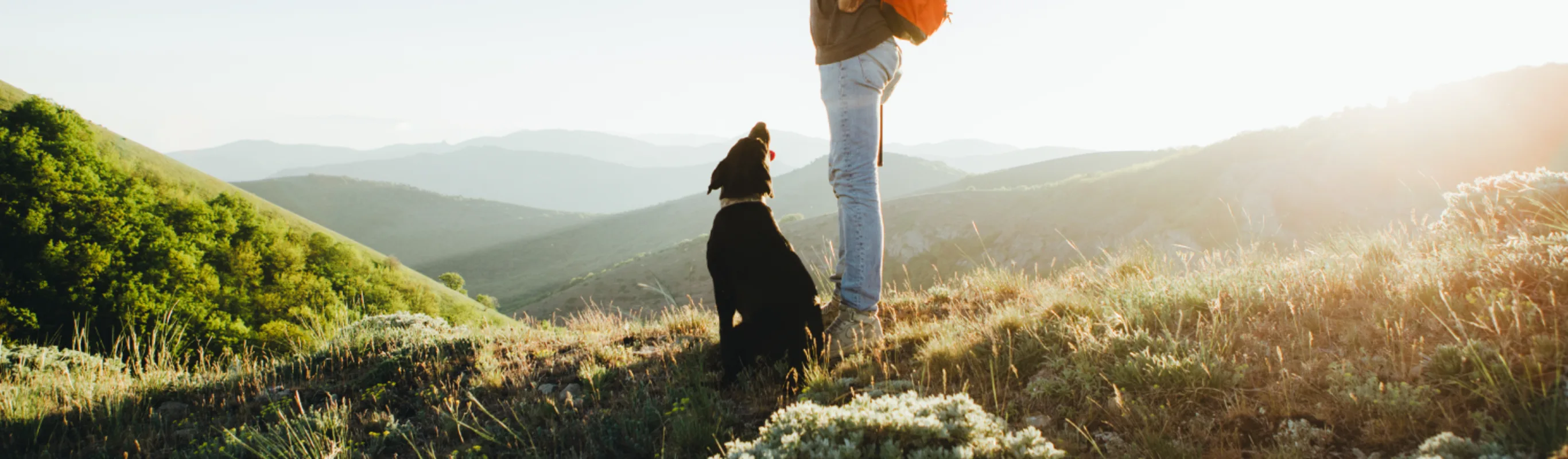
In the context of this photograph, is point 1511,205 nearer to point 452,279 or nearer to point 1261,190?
point 1261,190

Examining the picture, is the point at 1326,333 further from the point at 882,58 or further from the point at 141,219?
the point at 141,219

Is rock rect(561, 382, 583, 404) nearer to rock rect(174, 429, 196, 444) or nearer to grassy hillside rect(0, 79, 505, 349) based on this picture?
rock rect(174, 429, 196, 444)

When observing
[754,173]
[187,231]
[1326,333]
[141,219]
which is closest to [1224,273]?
[1326,333]

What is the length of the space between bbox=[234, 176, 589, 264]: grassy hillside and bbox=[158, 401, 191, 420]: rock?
115 m

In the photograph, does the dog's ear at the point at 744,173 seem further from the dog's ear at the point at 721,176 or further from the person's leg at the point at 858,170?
the person's leg at the point at 858,170

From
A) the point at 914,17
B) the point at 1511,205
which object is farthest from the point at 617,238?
the point at 1511,205

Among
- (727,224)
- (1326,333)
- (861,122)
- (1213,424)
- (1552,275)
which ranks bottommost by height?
(1213,424)

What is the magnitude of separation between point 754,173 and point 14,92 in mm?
19591

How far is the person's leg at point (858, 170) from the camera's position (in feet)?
11.1

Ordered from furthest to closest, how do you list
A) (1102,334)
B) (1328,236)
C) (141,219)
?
(141,219) < (1328,236) < (1102,334)

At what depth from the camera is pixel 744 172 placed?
331 centimetres

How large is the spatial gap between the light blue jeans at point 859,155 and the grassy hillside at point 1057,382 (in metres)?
0.44

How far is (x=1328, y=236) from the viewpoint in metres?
4.73

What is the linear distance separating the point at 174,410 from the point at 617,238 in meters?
109
